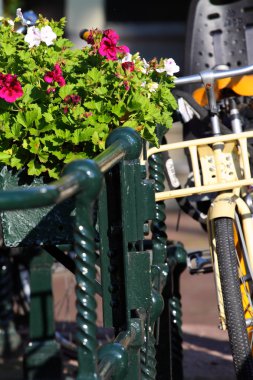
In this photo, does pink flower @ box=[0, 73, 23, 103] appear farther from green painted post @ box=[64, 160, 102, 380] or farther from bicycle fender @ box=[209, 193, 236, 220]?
bicycle fender @ box=[209, 193, 236, 220]

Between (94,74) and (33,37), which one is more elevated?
(33,37)

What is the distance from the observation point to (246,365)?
3.82 metres

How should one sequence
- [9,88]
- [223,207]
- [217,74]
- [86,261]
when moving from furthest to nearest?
[217,74] < [223,207] < [9,88] < [86,261]

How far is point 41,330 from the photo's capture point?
5344mm

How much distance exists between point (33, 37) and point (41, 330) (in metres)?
2.35

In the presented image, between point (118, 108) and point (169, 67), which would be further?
point (169, 67)

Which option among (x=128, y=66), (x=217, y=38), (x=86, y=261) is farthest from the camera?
(x=217, y=38)

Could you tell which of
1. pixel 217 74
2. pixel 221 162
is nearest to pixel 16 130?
pixel 221 162

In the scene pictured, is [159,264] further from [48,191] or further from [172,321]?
[48,191]

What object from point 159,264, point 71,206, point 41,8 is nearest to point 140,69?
point 71,206

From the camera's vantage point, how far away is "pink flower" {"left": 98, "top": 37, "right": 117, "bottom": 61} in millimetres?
3260

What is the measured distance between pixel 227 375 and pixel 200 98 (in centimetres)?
159

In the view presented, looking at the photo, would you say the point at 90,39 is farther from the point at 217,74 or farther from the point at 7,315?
the point at 7,315

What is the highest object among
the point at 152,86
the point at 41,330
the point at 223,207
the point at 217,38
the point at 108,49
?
the point at 217,38
